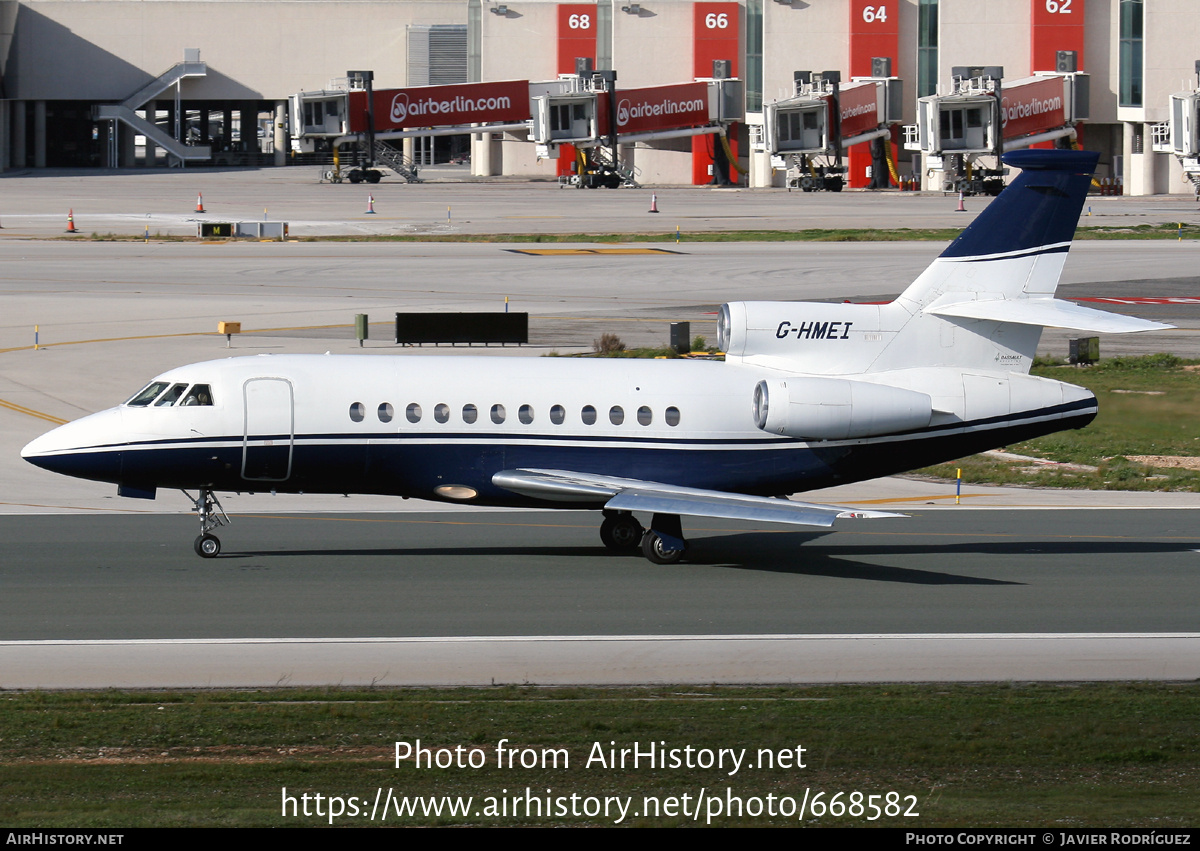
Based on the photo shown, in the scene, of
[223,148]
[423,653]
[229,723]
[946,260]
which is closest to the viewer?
[229,723]

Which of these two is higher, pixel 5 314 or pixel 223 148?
pixel 223 148

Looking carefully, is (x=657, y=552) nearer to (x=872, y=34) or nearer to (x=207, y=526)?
(x=207, y=526)

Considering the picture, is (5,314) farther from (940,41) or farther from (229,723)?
(940,41)

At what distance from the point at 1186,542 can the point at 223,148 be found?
151m

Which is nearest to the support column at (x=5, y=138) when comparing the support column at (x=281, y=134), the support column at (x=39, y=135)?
the support column at (x=39, y=135)

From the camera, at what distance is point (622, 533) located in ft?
86.8

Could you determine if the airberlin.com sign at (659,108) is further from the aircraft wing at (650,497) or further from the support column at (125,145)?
the aircraft wing at (650,497)

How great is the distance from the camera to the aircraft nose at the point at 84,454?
24406mm

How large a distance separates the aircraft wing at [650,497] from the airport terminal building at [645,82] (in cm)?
9706

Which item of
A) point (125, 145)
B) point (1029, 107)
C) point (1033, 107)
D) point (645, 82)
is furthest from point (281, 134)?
point (1033, 107)

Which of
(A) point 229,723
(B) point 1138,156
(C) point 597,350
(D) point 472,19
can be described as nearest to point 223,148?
(D) point 472,19

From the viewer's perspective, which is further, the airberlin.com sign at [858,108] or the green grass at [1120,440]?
the airberlin.com sign at [858,108]

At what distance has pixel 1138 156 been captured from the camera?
121 meters

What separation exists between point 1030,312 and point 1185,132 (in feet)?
311
